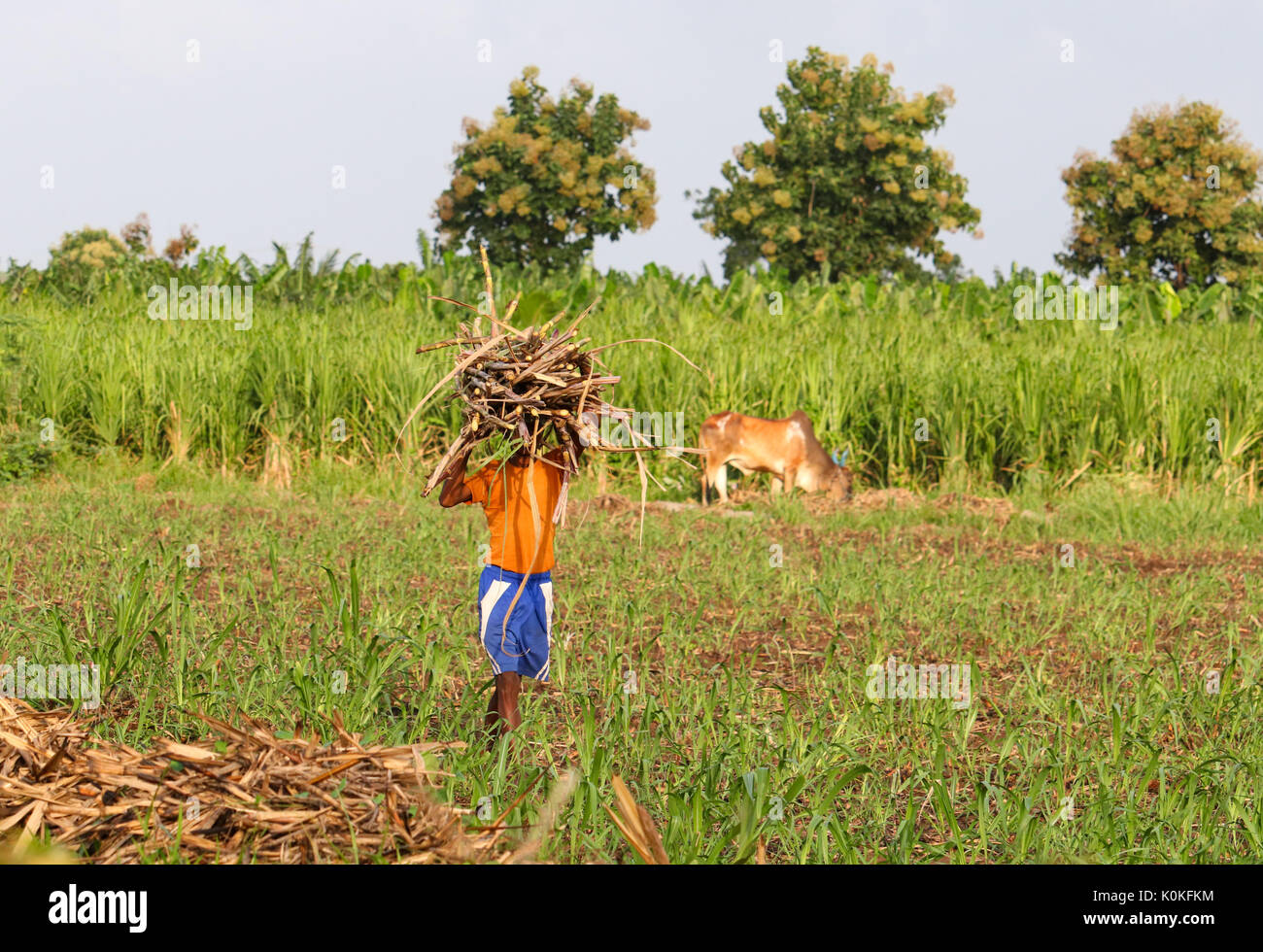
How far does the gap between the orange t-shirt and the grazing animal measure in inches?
259

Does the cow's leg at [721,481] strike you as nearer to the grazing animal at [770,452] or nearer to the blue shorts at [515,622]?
the grazing animal at [770,452]

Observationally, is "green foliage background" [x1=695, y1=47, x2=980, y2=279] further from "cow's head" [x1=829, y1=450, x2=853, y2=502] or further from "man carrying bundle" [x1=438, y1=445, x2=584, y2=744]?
"man carrying bundle" [x1=438, y1=445, x2=584, y2=744]

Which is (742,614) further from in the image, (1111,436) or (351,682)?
(1111,436)

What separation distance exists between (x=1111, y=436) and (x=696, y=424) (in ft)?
14.2

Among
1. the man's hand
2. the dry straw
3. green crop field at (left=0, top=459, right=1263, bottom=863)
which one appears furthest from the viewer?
the man's hand

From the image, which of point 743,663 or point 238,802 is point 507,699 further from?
point 743,663

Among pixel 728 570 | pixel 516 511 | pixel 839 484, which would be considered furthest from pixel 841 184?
pixel 516 511

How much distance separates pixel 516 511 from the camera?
4074 millimetres

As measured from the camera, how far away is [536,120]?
134ft

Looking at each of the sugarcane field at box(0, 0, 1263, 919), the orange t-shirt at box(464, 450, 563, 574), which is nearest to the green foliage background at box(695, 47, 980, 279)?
the sugarcane field at box(0, 0, 1263, 919)

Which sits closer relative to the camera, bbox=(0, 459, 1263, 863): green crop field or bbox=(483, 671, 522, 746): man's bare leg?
bbox=(0, 459, 1263, 863): green crop field

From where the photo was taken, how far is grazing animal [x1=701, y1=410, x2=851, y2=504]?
422 inches

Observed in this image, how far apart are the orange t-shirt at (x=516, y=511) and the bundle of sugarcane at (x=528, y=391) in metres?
0.12
